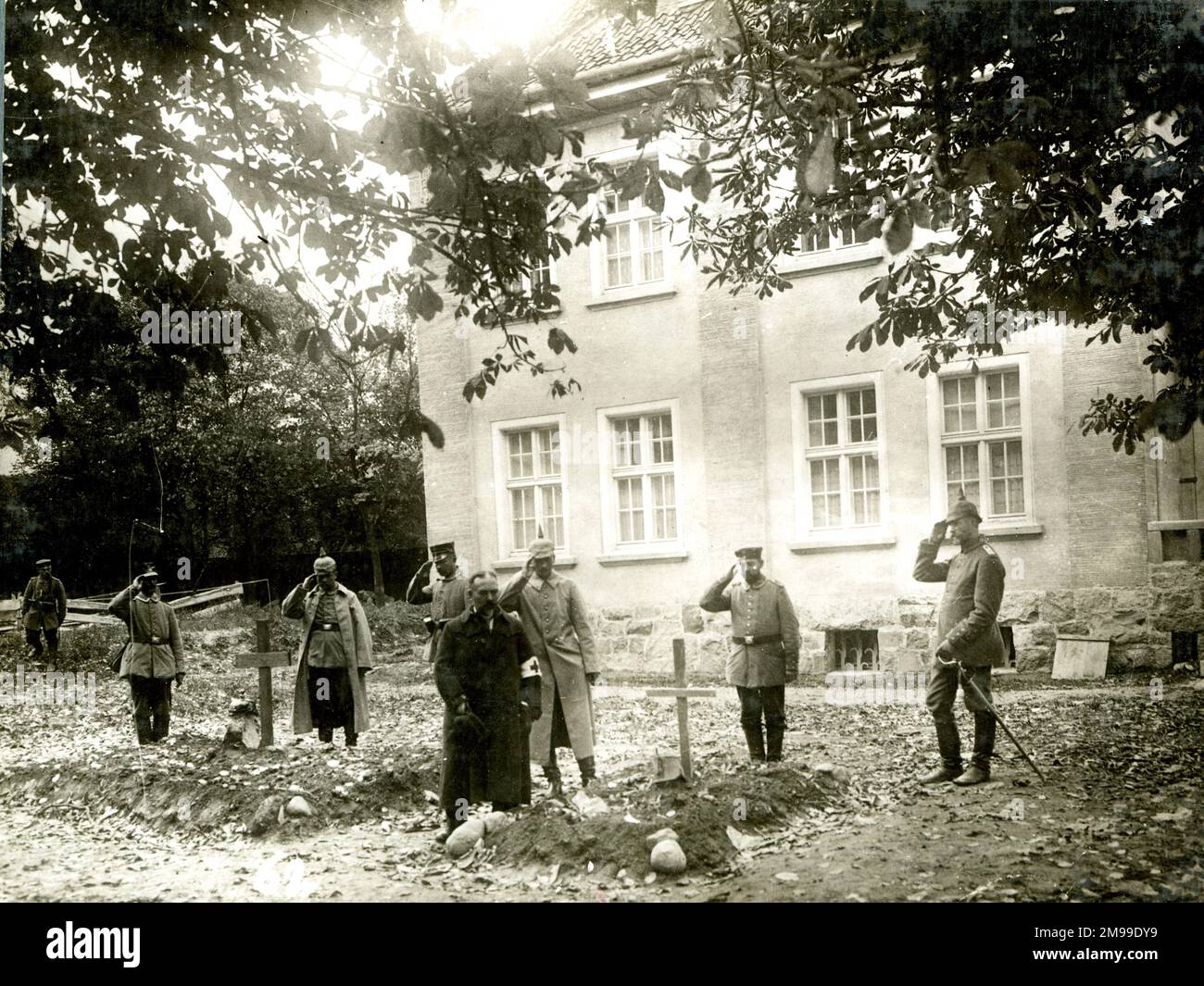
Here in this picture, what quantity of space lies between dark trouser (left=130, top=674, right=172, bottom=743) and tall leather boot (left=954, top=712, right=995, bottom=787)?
3134 millimetres

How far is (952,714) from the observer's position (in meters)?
3.38

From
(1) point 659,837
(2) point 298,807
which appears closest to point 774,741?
(1) point 659,837

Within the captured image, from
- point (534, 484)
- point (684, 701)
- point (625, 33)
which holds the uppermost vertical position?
point (625, 33)

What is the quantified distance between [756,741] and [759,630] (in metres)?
0.41

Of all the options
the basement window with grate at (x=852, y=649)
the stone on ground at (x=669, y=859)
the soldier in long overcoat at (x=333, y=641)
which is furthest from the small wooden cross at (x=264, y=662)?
the basement window with grate at (x=852, y=649)

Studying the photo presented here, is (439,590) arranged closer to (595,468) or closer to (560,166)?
(595,468)

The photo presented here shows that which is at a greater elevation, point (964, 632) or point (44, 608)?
point (44, 608)

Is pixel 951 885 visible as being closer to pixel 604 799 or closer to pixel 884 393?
pixel 604 799

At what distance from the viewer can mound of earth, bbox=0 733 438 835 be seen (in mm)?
3619

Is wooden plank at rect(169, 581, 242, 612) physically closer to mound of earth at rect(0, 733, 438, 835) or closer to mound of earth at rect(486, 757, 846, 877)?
mound of earth at rect(0, 733, 438, 835)

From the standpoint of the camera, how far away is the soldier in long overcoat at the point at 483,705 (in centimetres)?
379

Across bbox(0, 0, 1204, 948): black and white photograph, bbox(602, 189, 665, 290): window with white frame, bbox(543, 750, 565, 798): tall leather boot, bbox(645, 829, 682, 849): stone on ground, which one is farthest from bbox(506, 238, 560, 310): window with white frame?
bbox(645, 829, 682, 849): stone on ground

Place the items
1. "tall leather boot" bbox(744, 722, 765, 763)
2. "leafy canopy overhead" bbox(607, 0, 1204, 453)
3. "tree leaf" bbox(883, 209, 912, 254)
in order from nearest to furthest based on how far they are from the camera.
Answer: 1. "tree leaf" bbox(883, 209, 912, 254)
2. "leafy canopy overhead" bbox(607, 0, 1204, 453)
3. "tall leather boot" bbox(744, 722, 765, 763)

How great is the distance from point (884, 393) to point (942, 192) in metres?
0.98
